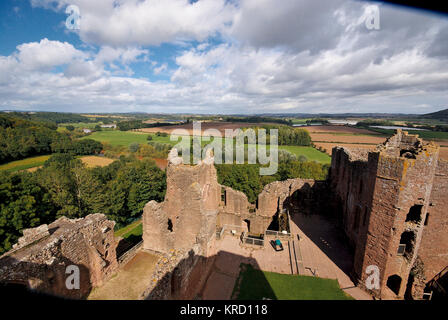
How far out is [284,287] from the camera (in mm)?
12977

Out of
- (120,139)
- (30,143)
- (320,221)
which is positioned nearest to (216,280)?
(320,221)

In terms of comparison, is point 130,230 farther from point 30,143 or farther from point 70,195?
point 30,143

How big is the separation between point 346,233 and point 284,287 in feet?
23.6

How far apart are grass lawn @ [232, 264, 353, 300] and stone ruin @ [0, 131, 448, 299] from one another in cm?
181

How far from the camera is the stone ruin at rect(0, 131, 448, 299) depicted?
10.4m

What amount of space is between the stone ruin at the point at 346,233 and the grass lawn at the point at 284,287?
1808 mm

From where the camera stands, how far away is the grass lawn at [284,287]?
1216 cm

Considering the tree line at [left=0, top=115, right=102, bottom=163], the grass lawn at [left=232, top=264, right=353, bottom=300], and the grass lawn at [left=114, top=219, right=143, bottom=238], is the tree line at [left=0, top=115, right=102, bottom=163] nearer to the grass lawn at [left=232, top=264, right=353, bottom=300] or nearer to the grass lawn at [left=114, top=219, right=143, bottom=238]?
the grass lawn at [left=114, top=219, right=143, bottom=238]

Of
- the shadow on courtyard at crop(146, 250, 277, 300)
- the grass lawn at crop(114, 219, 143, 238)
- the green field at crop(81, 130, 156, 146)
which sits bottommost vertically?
the grass lawn at crop(114, 219, 143, 238)

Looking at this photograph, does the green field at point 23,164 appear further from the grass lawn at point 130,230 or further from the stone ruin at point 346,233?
the stone ruin at point 346,233

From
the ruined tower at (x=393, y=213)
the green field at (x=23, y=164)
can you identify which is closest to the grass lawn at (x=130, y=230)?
the ruined tower at (x=393, y=213)

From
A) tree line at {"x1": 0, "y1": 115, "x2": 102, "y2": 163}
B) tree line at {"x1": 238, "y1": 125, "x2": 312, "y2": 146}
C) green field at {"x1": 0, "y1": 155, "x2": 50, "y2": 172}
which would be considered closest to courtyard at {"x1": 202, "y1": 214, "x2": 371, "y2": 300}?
tree line at {"x1": 238, "y1": 125, "x2": 312, "y2": 146}

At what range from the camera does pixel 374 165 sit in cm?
1122
